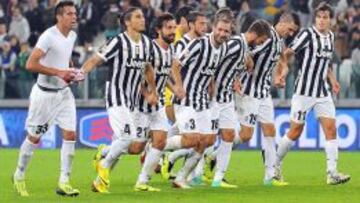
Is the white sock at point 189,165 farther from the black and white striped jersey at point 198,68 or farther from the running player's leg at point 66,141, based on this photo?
the running player's leg at point 66,141

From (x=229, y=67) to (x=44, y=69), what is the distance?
2.86m

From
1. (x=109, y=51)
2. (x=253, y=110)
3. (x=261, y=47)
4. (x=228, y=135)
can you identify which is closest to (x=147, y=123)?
(x=109, y=51)

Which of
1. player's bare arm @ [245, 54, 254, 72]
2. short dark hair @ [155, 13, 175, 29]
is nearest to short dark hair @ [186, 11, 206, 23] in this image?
short dark hair @ [155, 13, 175, 29]

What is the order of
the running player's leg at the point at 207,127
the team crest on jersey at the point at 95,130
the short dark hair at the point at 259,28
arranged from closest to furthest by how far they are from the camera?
the running player's leg at the point at 207,127
the short dark hair at the point at 259,28
the team crest on jersey at the point at 95,130

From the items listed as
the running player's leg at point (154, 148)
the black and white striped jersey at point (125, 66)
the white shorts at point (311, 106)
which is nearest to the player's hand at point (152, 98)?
the black and white striped jersey at point (125, 66)

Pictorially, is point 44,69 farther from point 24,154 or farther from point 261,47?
point 261,47

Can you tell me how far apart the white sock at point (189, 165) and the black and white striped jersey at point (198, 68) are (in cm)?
64

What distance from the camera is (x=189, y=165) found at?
1664 centimetres

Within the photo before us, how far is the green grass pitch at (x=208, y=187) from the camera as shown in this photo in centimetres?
1512

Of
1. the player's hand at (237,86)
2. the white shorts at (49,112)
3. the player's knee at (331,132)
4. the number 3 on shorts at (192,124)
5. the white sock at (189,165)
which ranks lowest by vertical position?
the white sock at (189,165)

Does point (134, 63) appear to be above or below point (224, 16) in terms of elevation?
below

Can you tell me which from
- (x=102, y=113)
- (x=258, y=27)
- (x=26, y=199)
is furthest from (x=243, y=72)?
(x=102, y=113)

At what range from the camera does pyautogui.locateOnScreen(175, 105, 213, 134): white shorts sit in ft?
53.6

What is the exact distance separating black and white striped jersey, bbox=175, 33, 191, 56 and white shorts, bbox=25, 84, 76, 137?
6.37ft
